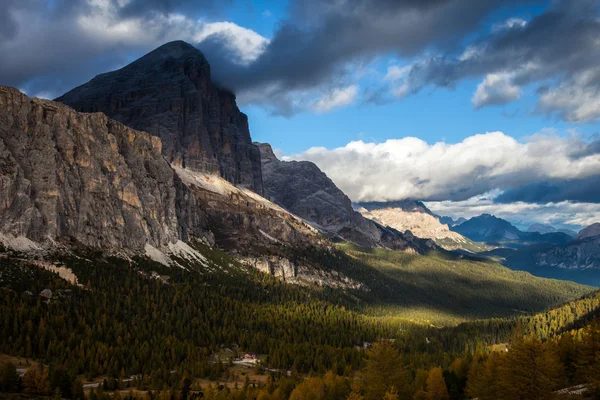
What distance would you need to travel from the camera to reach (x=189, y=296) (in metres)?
197

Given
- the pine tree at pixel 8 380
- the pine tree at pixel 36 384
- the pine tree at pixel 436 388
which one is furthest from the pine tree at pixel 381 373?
the pine tree at pixel 8 380

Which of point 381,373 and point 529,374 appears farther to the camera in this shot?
point 381,373

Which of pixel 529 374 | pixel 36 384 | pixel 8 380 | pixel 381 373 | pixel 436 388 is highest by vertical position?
pixel 529 374

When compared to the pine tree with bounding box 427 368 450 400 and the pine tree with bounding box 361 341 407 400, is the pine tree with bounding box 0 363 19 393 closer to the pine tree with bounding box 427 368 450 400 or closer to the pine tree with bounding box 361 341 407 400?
the pine tree with bounding box 361 341 407 400

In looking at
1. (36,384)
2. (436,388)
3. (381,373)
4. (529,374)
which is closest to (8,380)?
→ (36,384)

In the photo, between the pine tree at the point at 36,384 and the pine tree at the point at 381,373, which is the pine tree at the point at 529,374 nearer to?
the pine tree at the point at 381,373

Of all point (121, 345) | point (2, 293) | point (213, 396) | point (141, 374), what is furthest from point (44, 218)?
point (213, 396)

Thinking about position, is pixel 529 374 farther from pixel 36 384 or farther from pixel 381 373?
pixel 36 384

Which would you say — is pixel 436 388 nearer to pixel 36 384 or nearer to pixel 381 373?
pixel 381 373

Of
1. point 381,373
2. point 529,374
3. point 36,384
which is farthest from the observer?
point 36,384

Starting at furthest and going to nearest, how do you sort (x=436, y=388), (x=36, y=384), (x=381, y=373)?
1. (x=436, y=388)
2. (x=36, y=384)
3. (x=381, y=373)

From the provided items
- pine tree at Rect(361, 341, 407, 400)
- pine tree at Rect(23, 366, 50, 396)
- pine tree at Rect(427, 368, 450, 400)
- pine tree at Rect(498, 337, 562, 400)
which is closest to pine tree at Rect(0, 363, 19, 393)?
pine tree at Rect(23, 366, 50, 396)

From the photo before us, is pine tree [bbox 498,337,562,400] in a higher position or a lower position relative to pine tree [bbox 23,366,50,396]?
higher

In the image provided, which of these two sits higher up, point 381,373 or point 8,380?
point 381,373
